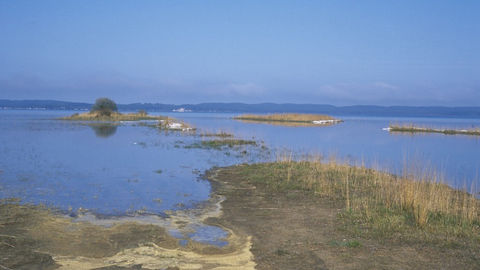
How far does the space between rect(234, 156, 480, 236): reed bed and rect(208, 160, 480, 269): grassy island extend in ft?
0.11

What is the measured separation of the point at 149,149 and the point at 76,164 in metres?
8.45

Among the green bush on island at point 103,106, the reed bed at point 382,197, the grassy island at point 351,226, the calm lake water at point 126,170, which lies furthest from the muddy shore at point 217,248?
the green bush on island at point 103,106

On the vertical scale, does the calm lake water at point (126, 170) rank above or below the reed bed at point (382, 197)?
below

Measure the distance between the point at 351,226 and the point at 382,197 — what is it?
3.63 meters

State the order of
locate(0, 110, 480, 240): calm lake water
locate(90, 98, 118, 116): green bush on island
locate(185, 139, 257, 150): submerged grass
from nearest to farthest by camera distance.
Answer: locate(0, 110, 480, 240): calm lake water → locate(185, 139, 257, 150): submerged grass → locate(90, 98, 118, 116): green bush on island

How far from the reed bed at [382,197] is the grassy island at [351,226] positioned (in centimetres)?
3

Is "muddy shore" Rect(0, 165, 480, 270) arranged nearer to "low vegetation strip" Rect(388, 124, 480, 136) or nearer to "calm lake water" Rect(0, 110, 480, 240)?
"calm lake water" Rect(0, 110, 480, 240)

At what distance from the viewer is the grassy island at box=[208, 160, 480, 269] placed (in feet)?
26.6

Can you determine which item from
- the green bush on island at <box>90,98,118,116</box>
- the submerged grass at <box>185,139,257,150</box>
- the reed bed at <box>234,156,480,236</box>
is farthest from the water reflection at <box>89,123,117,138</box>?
the green bush on island at <box>90,98,118,116</box>

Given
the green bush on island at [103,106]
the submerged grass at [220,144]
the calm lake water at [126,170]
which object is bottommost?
the calm lake water at [126,170]

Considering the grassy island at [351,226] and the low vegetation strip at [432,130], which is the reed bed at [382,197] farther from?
the low vegetation strip at [432,130]

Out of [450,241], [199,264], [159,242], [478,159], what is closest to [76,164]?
[159,242]

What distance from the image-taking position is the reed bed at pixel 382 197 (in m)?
10.2

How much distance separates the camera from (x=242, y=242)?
944 centimetres
